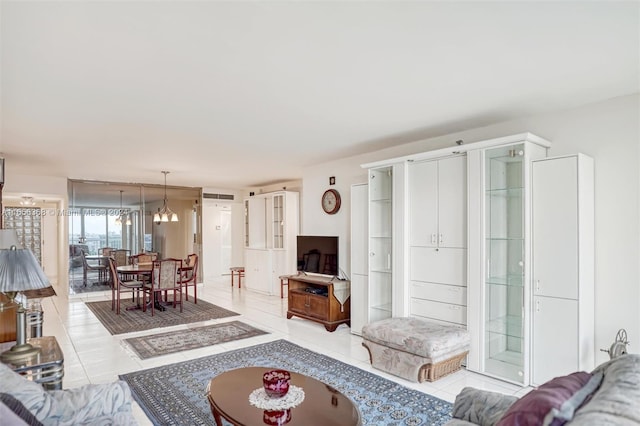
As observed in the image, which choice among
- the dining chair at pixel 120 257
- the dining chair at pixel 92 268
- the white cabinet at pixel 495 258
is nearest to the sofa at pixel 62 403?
the white cabinet at pixel 495 258

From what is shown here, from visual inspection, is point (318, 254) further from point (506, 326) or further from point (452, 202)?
point (506, 326)

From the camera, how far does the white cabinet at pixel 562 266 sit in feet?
10.2

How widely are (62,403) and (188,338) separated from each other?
302 centimetres

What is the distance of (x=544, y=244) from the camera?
3293 mm

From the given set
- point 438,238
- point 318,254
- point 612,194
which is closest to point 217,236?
point 318,254

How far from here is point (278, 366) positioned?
377 cm

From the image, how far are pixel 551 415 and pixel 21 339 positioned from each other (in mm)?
2987

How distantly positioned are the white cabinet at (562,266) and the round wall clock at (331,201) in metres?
2.94

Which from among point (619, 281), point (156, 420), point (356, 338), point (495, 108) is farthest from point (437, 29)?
point (356, 338)

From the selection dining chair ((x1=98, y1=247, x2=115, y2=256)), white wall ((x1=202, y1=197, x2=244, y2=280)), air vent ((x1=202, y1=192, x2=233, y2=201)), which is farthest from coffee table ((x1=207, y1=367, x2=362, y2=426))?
white wall ((x1=202, y1=197, x2=244, y2=280))

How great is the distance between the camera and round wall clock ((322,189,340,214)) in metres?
5.78

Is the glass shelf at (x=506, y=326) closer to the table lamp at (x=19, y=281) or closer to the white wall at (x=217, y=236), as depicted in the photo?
the table lamp at (x=19, y=281)

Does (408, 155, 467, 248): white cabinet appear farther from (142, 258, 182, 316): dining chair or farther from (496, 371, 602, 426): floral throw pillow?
(142, 258, 182, 316): dining chair

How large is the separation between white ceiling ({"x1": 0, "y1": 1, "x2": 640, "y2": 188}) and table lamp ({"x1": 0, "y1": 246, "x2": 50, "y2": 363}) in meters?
1.27
